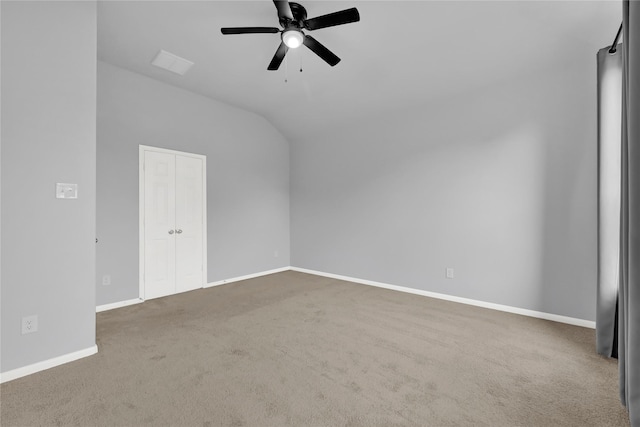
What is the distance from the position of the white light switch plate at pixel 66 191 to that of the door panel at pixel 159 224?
1720 mm

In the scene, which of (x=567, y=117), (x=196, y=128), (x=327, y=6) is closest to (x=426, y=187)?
(x=567, y=117)

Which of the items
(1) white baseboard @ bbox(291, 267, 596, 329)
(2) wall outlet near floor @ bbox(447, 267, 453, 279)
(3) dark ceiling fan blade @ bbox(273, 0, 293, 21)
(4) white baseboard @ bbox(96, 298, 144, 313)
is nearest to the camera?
(3) dark ceiling fan blade @ bbox(273, 0, 293, 21)

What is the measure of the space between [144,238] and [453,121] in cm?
451

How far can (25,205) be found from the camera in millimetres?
2193

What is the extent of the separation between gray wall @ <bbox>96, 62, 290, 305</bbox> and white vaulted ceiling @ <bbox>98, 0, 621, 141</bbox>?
0.37 m

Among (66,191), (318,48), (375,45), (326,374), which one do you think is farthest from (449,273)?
(66,191)

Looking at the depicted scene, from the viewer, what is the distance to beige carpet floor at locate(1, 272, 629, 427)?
1.78 m

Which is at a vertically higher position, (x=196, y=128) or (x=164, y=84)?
(x=164, y=84)

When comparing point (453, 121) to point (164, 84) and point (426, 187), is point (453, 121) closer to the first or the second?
point (426, 187)

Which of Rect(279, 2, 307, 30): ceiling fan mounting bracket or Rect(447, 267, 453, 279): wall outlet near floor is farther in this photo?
Rect(447, 267, 453, 279): wall outlet near floor

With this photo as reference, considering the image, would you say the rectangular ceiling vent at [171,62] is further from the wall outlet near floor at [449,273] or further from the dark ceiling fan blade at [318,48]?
the wall outlet near floor at [449,273]

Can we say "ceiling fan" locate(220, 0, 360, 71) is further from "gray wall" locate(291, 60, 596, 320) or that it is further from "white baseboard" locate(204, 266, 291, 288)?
"white baseboard" locate(204, 266, 291, 288)

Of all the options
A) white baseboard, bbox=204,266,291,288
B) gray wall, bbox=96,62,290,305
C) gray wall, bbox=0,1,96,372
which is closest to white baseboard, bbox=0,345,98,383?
gray wall, bbox=0,1,96,372

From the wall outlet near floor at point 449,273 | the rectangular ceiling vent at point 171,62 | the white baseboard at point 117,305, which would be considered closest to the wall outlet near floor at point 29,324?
the white baseboard at point 117,305
